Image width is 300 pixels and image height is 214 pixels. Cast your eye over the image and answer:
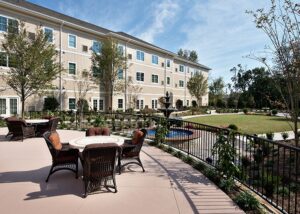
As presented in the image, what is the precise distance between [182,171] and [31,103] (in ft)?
61.6

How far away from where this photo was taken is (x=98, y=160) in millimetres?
4148

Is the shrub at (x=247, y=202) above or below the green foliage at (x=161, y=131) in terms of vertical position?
below

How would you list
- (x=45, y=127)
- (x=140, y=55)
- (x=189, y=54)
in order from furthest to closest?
1. (x=189, y=54)
2. (x=140, y=55)
3. (x=45, y=127)

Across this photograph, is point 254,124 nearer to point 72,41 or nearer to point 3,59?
point 72,41

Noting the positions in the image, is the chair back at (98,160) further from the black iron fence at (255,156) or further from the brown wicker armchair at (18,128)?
the brown wicker armchair at (18,128)

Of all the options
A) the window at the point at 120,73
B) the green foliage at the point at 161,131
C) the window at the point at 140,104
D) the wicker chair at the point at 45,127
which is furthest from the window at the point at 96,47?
the green foliage at the point at 161,131

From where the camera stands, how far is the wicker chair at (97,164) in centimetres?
405

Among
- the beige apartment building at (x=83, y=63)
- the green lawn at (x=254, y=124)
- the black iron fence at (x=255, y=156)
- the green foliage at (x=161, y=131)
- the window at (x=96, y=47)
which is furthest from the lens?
the window at (x=96, y=47)

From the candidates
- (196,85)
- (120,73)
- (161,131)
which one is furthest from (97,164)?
(196,85)

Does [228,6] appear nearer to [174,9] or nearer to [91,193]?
[174,9]

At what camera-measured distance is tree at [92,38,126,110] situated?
26.1 meters

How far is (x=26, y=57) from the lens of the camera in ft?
49.2

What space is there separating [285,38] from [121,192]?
6.21 metres

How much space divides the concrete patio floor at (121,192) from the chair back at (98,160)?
418 mm
